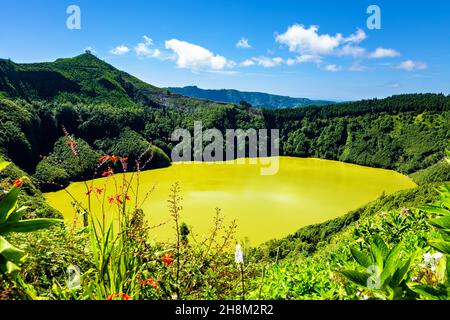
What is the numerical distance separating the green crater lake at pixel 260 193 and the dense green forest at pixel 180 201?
4.53 m

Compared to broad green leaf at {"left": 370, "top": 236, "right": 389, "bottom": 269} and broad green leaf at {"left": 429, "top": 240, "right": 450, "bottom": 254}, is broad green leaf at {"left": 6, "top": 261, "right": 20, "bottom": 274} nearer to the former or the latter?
broad green leaf at {"left": 370, "top": 236, "right": 389, "bottom": 269}

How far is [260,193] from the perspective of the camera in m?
43.7

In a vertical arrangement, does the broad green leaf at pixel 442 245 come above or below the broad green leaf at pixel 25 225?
below

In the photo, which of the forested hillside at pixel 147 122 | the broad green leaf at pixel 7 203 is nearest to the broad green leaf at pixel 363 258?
the broad green leaf at pixel 7 203

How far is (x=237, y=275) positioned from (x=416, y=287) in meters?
1.39

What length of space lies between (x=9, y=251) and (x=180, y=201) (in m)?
12.0

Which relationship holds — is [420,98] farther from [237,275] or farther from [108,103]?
[237,275]

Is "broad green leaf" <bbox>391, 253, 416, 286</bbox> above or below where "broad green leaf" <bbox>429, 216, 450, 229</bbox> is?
below

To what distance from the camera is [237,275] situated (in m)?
2.39

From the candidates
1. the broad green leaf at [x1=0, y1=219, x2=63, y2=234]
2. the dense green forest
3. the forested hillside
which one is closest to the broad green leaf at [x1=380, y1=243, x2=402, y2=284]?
the dense green forest

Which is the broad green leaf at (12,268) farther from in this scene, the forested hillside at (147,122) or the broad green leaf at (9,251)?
the forested hillside at (147,122)

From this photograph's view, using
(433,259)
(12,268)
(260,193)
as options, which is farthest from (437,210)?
(260,193)

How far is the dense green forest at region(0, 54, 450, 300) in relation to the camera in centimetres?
141

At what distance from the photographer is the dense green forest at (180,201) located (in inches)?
55.4
